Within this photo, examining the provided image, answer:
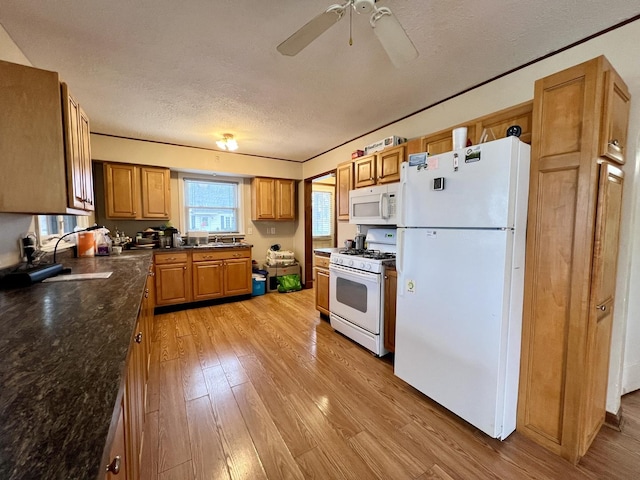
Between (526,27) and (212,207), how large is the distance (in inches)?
180

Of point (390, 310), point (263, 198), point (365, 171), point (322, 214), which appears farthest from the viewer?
point (322, 214)

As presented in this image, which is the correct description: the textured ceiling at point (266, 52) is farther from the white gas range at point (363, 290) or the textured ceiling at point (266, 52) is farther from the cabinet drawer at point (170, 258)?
the cabinet drawer at point (170, 258)


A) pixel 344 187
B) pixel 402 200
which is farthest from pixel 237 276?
pixel 402 200

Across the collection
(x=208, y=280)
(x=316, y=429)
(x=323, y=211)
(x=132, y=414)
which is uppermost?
(x=323, y=211)

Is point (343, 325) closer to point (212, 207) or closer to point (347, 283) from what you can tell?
point (347, 283)

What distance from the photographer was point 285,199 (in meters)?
5.16

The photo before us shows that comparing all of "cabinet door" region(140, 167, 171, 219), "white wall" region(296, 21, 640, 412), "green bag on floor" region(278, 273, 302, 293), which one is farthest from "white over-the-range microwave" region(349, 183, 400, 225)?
"cabinet door" region(140, 167, 171, 219)

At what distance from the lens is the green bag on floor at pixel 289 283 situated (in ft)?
16.3

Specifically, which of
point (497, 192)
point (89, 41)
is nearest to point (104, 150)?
point (89, 41)

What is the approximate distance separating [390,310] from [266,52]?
232cm

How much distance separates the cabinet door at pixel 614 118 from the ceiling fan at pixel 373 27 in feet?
3.28

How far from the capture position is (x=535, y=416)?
5.33ft

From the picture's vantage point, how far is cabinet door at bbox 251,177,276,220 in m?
4.87

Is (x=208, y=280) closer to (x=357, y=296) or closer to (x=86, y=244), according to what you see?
(x=86, y=244)
